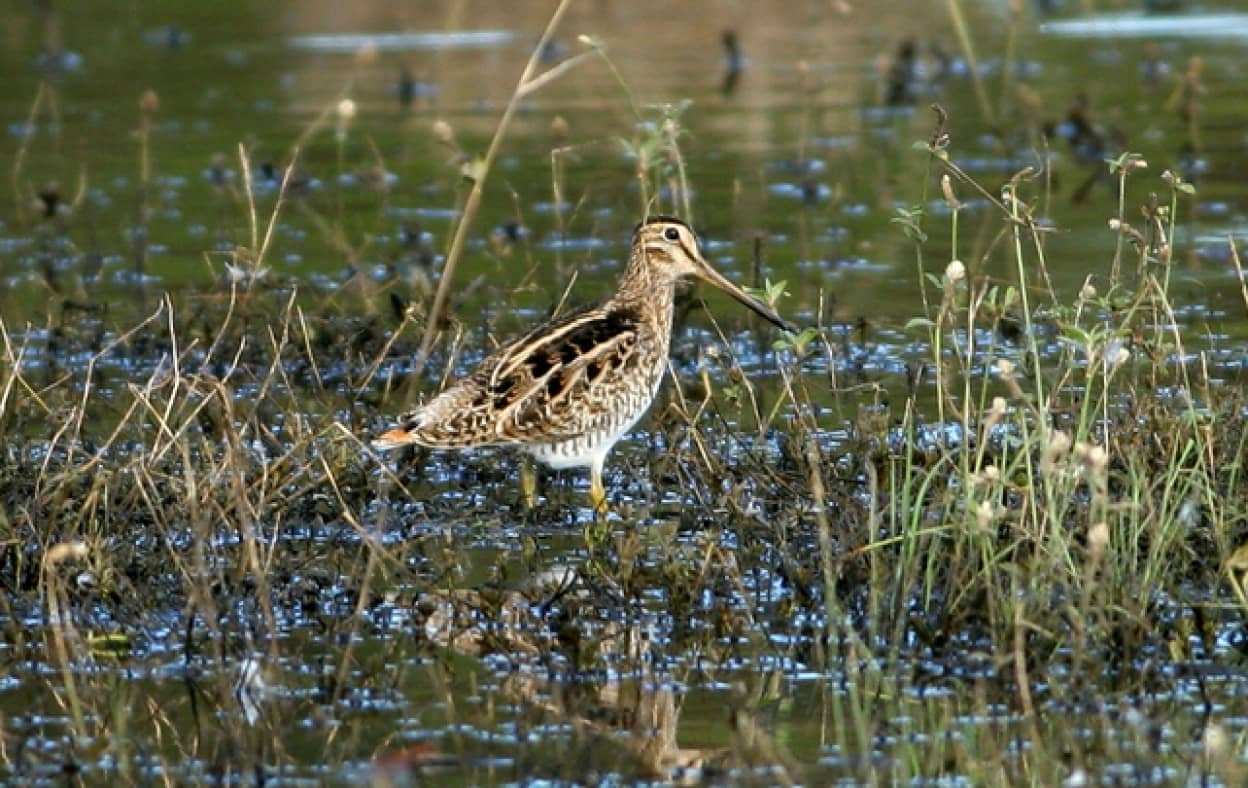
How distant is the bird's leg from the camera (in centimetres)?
682

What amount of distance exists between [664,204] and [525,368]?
4.67 m

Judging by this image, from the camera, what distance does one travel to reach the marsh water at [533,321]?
4918 mm

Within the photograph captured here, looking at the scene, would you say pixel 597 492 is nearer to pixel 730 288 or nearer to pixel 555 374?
pixel 555 374

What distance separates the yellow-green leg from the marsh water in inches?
2.5

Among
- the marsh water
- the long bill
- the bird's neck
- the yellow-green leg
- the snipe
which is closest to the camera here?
the marsh water

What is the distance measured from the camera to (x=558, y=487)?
730cm

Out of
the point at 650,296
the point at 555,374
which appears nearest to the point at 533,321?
the point at 650,296

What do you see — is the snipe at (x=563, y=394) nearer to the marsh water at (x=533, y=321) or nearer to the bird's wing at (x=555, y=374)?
the bird's wing at (x=555, y=374)

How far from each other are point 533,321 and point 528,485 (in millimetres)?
2262

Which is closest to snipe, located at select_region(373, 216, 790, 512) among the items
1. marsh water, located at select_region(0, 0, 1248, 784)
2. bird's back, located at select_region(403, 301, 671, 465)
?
bird's back, located at select_region(403, 301, 671, 465)

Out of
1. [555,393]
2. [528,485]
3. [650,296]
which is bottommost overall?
[528,485]

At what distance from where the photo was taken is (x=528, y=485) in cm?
700

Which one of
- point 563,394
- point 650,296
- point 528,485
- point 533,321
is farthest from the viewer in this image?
point 533,321

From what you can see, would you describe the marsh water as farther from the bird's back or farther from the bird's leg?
the bird's back
